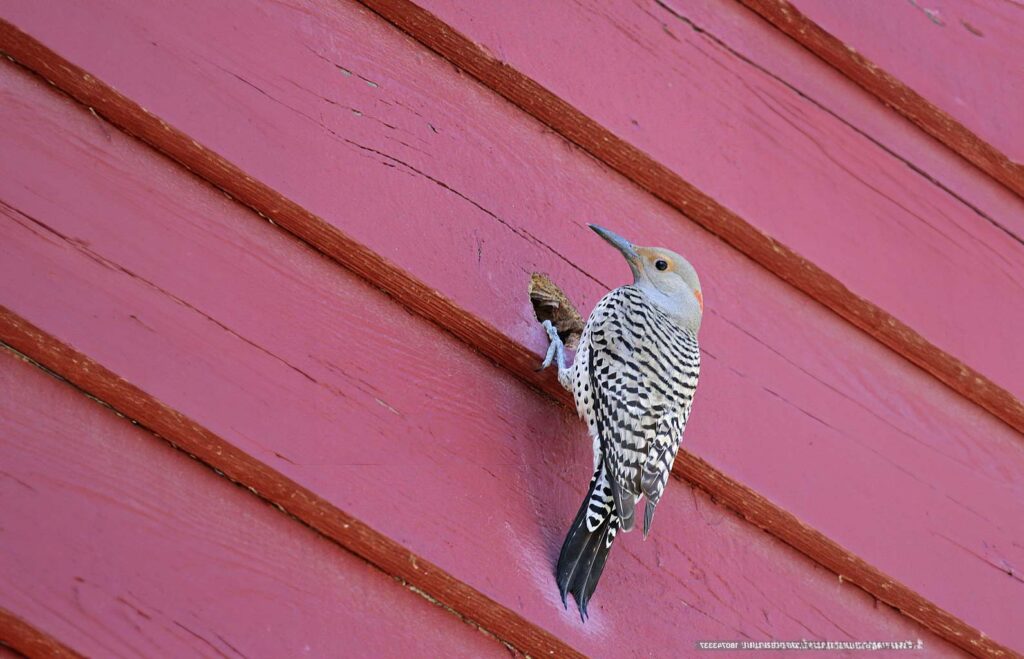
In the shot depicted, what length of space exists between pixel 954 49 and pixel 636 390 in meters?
1.33

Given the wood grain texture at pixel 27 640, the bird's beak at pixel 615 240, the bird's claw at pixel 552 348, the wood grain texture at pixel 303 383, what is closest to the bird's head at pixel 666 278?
the bird's beak at pixel 615 240

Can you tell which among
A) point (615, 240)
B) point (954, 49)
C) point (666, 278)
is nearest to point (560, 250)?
point (615, 240)

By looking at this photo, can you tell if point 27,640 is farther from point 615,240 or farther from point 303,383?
point 615,240

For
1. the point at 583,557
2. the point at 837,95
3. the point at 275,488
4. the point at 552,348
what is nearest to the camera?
the point at 275,488

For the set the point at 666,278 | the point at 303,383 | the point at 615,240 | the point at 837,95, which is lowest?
the point at 303,383

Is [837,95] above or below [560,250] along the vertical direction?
above

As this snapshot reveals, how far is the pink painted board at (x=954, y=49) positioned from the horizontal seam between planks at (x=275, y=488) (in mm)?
1849

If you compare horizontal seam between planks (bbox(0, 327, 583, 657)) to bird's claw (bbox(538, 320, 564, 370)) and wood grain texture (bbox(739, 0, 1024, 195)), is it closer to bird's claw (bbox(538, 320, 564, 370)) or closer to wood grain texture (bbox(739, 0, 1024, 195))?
bird's claw (bbox(538, 320, 564, 370))

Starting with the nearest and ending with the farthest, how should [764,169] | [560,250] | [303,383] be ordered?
[303,383] < [560,250] < [764,169]

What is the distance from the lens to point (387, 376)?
2.69m

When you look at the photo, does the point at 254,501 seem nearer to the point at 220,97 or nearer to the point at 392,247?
the point at 392,247

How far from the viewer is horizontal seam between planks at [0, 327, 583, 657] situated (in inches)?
92.7

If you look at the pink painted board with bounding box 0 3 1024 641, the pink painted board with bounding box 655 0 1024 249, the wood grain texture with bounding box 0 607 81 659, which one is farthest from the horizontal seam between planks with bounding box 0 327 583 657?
the pink painted board with bounding box 655 0 1024 249

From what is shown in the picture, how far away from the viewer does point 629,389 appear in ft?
11.3
